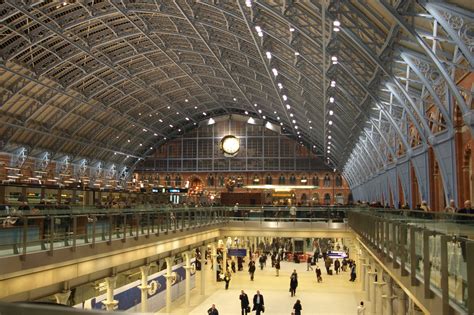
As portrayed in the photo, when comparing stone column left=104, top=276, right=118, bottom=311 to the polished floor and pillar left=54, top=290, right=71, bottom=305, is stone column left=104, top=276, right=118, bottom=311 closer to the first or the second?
pillar left=54, top=290, right=71, bottom=305

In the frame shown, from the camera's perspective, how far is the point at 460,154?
23.5 metres

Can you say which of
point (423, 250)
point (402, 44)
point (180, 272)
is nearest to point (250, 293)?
point (180, 272)

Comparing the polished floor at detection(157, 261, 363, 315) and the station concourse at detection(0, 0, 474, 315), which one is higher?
the station concourse at detection(0, 0, 474, 315)

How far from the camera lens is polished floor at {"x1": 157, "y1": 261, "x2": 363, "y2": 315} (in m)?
31.5

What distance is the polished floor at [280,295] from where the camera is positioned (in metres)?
31.5

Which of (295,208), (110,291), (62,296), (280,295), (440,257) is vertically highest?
(295,208)

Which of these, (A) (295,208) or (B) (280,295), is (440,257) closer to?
A: (B) (280,295)

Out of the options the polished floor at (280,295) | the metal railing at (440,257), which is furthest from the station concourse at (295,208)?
the polished floor at (280,295)

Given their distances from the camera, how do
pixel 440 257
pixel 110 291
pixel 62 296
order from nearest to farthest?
1. pixel 440 257
2. pixel 62 296
3. pixel 110 291

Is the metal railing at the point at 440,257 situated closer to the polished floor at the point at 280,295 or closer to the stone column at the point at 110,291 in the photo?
the stone column at the point at 110,291

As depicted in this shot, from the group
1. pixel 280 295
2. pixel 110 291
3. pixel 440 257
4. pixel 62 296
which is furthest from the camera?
pixel 280 295

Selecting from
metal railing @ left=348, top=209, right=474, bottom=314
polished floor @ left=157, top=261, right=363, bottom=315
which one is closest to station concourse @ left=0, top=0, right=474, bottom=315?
metal railing @ left=348, top=209, right=474, bottom=314

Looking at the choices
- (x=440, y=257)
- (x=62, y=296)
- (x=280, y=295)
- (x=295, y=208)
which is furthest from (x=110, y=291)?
(x=295, y=208)

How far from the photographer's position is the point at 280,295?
3659 centimetres
